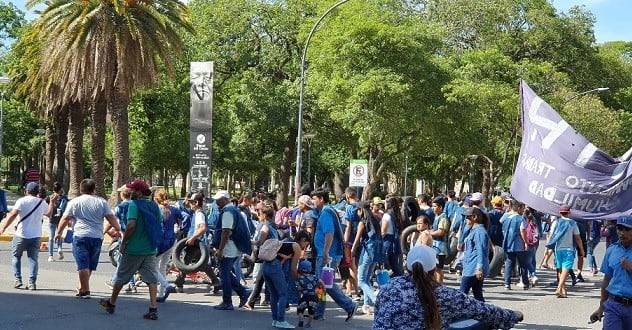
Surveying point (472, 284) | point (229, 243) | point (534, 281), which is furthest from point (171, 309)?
point (534, 281)

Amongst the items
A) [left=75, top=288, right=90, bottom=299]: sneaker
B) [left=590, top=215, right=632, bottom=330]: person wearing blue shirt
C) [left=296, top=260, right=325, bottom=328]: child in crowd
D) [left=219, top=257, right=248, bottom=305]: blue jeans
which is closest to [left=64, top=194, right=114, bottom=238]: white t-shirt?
[left=75, top=288, right=90, bottom=299]: sneaker

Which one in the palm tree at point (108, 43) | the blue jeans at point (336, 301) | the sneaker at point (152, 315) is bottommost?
the sneaker at point (152, 315)

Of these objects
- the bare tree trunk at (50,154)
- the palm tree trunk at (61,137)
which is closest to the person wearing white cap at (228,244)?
the palm tree trunk at (61,137)

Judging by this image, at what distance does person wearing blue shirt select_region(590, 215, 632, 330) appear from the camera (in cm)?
688

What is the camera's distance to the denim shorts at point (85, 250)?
11.9m

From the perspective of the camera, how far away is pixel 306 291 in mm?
10812

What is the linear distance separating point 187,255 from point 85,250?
215cm

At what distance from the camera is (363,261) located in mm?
12664

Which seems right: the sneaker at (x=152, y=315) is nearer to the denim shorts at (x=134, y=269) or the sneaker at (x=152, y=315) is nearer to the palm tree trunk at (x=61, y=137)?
the denim shorts at (x=134, y=269)

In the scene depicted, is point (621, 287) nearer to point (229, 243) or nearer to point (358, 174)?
point (229, 243)

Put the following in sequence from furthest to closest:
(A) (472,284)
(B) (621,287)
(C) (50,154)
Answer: (C) (50,154) < (A) (472,284) < (B) (621,287)

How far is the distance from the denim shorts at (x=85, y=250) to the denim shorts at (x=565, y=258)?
7.55m

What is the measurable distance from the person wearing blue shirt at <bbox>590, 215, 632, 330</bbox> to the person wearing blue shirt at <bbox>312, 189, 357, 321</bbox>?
4689 mm

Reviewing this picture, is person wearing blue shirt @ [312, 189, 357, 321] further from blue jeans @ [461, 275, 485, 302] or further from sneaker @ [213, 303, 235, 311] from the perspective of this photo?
blue jeans @ [461, 275, 485, 302]
